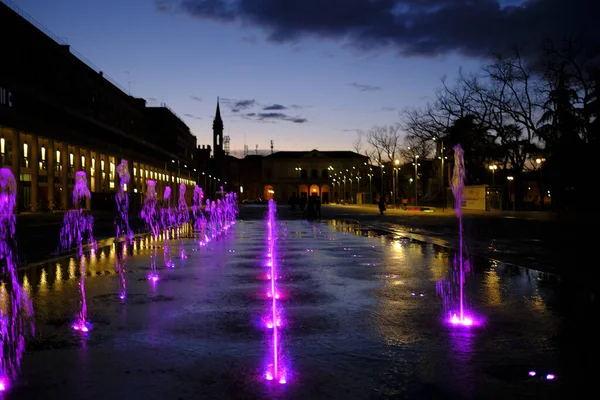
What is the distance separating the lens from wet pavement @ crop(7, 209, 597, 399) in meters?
4.76

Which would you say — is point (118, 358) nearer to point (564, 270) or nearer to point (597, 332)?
point (597, 332)

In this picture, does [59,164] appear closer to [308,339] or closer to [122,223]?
[122,223]

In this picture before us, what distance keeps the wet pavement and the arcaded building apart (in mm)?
39791

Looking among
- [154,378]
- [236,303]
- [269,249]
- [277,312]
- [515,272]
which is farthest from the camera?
[269,249]

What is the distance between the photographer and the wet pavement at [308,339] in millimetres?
4762

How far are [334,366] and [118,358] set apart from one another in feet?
6.90

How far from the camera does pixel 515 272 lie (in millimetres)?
12070

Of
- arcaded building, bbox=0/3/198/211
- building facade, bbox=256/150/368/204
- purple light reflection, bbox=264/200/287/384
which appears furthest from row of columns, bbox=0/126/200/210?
building facade, bbox=256/150/368/204

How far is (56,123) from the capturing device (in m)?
53.3

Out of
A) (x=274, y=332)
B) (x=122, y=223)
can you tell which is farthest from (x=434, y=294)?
(x=122, y=223)

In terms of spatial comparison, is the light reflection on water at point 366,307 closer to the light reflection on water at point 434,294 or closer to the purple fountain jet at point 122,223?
the light reflection on water at point 434,294

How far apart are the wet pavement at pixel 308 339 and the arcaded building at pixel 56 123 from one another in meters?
39.8

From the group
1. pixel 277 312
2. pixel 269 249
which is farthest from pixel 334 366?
pixel 269 249

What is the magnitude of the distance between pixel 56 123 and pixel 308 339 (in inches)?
2081
